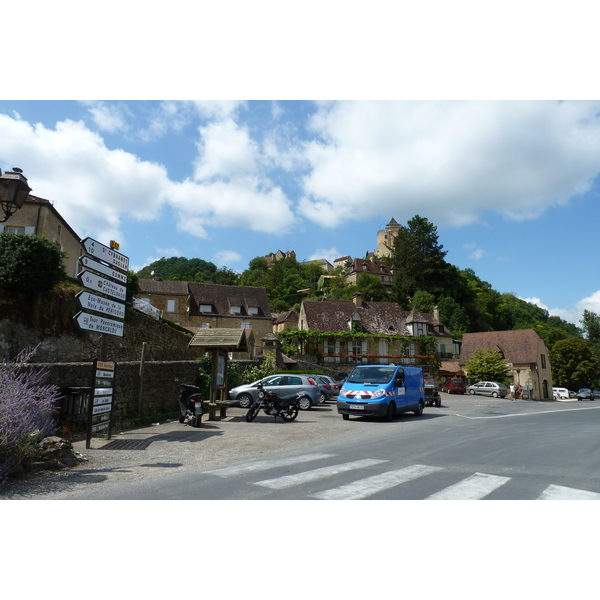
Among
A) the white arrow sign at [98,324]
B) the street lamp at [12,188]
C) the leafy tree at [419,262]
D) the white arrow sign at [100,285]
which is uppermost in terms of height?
the leafy tree at [419,262]

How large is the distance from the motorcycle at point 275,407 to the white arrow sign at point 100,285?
5.85 metres

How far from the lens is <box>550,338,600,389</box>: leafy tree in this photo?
64.2 metres

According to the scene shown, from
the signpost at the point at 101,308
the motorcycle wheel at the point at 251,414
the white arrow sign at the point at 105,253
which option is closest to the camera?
the signpost at the point at 101,308

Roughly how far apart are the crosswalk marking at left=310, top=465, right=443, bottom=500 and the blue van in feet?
25.7

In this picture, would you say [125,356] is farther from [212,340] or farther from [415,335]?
[415,335]

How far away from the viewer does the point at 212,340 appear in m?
14.9

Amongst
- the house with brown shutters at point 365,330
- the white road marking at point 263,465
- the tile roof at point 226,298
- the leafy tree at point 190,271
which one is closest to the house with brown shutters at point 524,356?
the house with brown shutters at point 365,330

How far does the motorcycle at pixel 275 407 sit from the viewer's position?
15086 mm

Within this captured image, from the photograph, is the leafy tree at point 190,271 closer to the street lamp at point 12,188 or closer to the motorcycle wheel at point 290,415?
the motorcycle wheel at point 290,415

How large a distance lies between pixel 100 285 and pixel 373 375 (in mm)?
9667

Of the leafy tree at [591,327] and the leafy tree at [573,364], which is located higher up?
the leafy tree at [591,327]

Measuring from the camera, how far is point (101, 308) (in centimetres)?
1042

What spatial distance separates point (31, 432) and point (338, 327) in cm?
4325

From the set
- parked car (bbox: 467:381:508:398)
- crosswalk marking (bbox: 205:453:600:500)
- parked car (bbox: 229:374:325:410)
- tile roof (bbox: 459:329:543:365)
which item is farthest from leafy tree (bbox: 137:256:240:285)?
crosswalk marking (bbox: 205:453:600:500)
